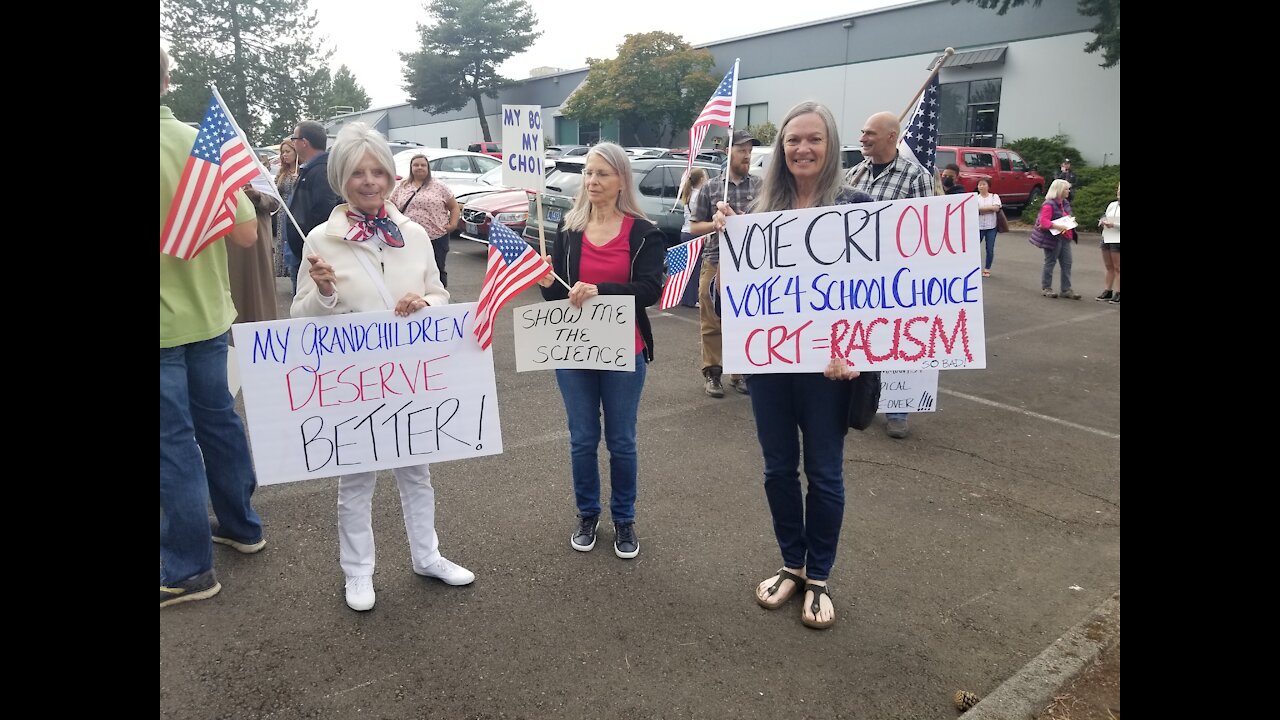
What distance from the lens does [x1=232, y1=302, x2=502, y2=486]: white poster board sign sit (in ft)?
9.62

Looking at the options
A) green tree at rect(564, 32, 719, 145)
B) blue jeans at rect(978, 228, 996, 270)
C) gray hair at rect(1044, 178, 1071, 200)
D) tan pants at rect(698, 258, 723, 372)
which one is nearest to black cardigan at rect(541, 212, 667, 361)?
tan pants at rect(698, 258, 723, 372)

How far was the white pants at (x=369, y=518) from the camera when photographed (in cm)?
315

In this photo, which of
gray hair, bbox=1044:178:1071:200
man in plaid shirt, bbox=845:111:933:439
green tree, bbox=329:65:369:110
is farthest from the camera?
green tree, bbox=329:65:369:110

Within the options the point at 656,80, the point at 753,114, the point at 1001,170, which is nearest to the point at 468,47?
the point at 656,80

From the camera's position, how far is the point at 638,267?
11.4ft

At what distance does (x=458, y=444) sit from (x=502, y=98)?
51.9 m

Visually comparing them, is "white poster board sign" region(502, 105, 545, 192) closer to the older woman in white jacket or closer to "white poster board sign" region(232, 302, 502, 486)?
the older woman in white jacket

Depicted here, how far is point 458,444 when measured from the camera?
319 centimetres

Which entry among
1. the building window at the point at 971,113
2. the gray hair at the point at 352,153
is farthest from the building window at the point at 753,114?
the gray hair at the point at 352,153

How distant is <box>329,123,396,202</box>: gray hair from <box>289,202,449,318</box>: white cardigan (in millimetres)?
103

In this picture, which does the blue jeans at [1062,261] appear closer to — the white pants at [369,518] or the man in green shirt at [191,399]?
the white pants at [369,518]

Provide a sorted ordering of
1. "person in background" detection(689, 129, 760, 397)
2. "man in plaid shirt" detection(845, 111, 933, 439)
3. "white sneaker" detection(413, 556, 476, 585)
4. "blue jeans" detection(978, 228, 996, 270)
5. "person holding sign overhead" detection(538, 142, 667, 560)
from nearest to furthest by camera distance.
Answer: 1. "white sneaker" detection(413, 556, 476, 585)
2. "person holding sign overhead" detection(538, 142, 667, 560)
3. "man in plaid shirt" detection(845, 111, 933, 439)
4. "person in background" detection(689, 129, 760, 397)
5. "blue jeans" detection(978, 228, 996, 270)

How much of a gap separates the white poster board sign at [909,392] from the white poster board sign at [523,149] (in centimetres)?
281

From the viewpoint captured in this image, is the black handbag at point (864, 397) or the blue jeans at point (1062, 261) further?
the blue jeans at point (1062, 261)
